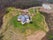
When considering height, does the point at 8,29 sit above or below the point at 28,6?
below

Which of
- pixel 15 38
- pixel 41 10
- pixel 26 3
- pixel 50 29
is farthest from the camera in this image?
pixel 26 3

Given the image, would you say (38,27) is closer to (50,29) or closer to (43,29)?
(43,29)

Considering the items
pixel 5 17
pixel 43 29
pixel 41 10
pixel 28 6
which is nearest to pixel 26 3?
pixel 28 6

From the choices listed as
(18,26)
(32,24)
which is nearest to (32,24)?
(32,24)

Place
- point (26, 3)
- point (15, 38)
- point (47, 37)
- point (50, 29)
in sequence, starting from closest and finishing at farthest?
point (15, 38) → point (47, 37) → point (50, 29) → point (26, 3)

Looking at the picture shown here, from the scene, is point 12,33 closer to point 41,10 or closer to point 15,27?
point 15,27

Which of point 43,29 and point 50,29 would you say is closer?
point 43,29

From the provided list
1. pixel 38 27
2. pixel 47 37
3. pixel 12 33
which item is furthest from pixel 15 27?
pixel 47 37

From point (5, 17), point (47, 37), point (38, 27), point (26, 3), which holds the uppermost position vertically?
point (26, 3)

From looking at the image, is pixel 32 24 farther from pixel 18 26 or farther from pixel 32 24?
pixel 18 26
